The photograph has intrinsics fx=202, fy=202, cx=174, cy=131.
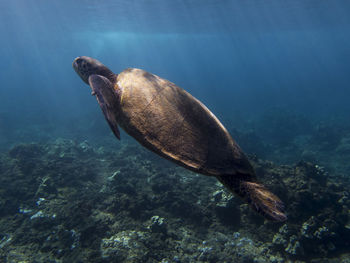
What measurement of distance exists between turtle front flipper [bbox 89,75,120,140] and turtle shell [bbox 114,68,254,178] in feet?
0.42

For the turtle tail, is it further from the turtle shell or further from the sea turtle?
the turtle shell

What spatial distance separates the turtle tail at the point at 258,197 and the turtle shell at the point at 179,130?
163 mm

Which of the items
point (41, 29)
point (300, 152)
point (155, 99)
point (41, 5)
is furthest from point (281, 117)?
point (41, 29)

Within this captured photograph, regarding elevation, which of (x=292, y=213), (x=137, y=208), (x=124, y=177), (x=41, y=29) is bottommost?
(x=292, y=213)

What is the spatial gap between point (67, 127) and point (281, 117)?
26.5m

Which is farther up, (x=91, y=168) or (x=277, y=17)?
(x=277, y=17)

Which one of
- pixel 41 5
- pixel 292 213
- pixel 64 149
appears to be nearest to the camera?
pixel 292 213

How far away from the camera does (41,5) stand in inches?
952

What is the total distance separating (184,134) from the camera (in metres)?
2.75

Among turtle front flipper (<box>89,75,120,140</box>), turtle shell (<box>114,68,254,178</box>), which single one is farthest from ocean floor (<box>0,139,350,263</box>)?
turtle front flipper (<box>89,75,120,140</box>)

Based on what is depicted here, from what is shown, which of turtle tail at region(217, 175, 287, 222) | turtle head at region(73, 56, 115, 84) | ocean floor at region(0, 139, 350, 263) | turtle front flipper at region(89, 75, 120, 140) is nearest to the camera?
turtle tail at region(217, 175, 287, 222)

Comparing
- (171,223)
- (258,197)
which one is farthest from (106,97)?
(171,223)

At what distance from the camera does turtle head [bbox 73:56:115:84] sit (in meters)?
4.21

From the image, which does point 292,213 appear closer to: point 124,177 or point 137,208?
point 137,208
